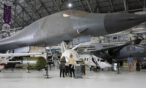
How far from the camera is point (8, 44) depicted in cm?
863

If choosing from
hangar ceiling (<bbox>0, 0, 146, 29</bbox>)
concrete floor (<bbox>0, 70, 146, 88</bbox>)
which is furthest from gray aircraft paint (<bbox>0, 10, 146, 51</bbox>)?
hangar ceiling (<bbox>0, 0, 146, 29</bbox>)

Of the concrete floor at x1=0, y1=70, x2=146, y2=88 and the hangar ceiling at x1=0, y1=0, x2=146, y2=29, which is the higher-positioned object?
the hangar ceiling at x1=0, y1=0, x2=146, y2=29

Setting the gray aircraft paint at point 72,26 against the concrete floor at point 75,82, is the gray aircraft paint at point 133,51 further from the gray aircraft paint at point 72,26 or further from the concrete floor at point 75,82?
the gray aircraft paint at point 72,26

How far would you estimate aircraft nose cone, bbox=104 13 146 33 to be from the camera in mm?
5934

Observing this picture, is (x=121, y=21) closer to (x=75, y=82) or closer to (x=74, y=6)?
(x=75, y=82)

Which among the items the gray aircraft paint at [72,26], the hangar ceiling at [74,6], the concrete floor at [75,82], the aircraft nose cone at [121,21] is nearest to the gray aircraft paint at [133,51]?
the concrete floor at [75,82]

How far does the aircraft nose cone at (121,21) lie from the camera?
593cm

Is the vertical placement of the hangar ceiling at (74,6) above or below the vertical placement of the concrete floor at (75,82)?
above

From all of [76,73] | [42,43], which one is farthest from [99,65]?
[42,43]

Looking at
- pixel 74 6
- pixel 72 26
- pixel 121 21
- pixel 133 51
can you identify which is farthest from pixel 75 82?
pixel 74 6

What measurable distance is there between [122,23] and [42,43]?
378 cm

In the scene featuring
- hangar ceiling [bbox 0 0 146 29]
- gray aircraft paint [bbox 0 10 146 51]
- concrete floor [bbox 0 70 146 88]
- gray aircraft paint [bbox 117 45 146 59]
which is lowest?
concrete floor [bbox 0 70 146 88]

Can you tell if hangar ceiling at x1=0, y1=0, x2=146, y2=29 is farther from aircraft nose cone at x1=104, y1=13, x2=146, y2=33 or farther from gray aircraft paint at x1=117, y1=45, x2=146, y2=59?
aircraft nose cone at x1=104, y1=13, x2=146, y2=33

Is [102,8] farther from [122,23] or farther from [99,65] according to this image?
[122,23]
